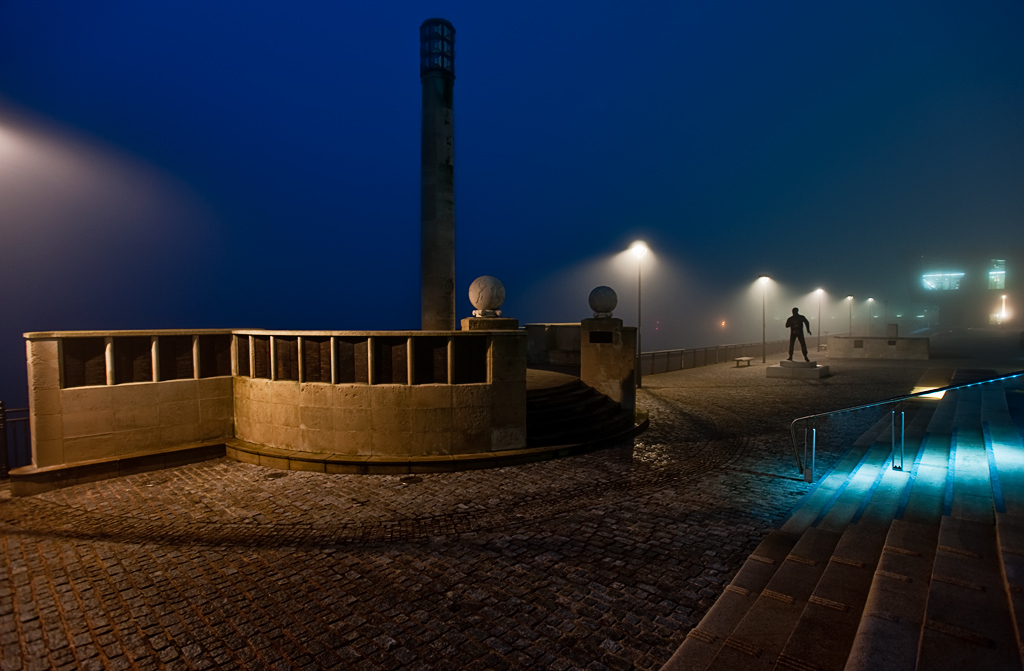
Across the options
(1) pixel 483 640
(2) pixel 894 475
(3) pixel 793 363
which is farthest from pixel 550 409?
(3) pixel 793 363

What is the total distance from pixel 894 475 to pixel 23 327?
19721 cm

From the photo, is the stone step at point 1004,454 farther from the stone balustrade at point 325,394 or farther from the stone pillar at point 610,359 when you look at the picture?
the stone balustrade at point 325,394

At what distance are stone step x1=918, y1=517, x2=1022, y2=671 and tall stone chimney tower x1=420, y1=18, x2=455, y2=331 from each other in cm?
1427

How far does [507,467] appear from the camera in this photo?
8.22m

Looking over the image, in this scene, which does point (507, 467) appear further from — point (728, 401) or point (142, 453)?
point (728, 401)

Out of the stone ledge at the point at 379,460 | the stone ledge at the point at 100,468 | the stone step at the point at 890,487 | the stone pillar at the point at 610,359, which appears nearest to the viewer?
the stone step at the point at 890,487

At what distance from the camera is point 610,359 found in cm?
1152

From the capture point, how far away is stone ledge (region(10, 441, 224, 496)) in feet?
23.4

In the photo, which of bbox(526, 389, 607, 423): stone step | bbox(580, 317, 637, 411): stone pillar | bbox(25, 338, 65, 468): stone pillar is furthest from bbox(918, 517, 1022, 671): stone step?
bbox(25, 338, 65, 468): stone pillar

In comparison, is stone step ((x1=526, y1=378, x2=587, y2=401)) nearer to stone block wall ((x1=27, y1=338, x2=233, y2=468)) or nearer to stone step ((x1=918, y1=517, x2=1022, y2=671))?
stone block wall ((x1=27, y1=338, x2=233, y2=468))

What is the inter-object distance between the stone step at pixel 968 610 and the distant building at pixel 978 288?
87896 millimetres

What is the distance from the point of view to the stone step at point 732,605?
3268 mm

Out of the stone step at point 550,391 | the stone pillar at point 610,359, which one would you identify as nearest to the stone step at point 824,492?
the stone pillar at point 610,359

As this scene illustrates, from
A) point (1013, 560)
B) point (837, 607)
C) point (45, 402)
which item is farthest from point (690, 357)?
point (45, 402)
